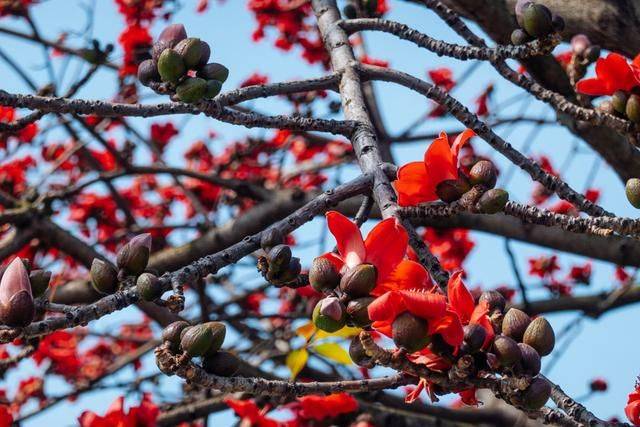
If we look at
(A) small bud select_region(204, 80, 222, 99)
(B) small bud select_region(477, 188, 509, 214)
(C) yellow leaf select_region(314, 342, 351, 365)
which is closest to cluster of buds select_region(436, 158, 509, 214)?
(B) small bud select_region(477, 188, 509, 214)

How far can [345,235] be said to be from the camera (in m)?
1.25

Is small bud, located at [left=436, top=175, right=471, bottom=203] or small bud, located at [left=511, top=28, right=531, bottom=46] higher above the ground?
small bud, located at [left=511, top=28, right=531, bottom=46]

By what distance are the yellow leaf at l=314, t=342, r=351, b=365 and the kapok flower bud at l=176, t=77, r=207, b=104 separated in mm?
1298

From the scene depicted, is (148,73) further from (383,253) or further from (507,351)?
(507,351)

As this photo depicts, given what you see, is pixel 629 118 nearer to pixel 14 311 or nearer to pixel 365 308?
pixel 365 308

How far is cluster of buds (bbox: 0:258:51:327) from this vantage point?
45.9 inches

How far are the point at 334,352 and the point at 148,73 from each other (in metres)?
1.31

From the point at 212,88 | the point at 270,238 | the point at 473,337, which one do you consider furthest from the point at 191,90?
the point at 473,337

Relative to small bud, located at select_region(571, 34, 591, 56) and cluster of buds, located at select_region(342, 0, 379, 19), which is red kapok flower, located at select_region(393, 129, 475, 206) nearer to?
small bud, located at select_region(571, 34, 591, 56)

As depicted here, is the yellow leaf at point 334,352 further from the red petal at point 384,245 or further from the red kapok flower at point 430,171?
the red petal at point 384,245

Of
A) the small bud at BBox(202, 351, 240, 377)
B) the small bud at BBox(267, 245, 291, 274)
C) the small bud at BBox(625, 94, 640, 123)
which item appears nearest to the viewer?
the small bud at BBox(202, 351, 240, 377)

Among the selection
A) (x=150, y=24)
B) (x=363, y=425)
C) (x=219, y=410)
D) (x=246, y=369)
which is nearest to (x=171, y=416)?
(x=219, y=410)

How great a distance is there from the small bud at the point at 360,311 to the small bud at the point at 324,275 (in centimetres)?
5

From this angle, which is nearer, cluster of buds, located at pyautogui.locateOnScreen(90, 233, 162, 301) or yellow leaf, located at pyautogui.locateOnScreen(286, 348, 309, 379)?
cluster of buds, located at pyautogui.locateOnScreen(90, 233, 162, 301)
